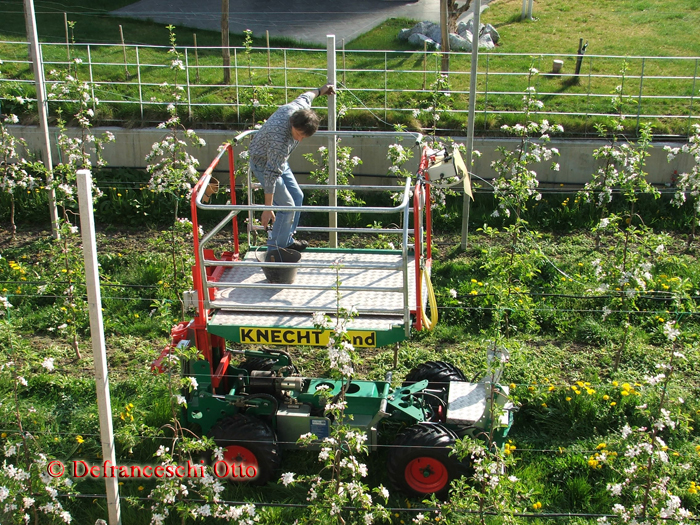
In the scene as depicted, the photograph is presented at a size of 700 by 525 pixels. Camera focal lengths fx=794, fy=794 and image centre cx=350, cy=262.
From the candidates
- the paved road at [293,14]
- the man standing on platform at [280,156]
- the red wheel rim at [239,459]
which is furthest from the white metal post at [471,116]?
the paved road at [293,14]

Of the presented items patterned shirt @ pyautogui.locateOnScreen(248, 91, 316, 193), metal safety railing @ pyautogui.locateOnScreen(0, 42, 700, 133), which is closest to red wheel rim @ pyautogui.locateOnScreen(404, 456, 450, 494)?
patterned shirt @ pyautogui.locateOnScreen(248, 91, 316, 193)

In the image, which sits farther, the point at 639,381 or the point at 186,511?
the point at 639,381

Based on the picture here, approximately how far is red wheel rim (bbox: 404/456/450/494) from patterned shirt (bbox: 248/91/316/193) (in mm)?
2683

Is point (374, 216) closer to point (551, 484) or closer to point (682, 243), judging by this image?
point (682, 243)

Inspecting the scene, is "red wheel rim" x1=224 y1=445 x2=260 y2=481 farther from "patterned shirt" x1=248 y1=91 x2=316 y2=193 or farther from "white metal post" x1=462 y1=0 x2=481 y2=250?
"white metal post" x1=462 y1=0 x2=481 y2=250

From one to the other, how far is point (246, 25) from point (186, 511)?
55.6 feet

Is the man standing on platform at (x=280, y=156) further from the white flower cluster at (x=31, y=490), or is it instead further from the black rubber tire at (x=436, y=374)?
the white flower cluster at (x=31, y=490)

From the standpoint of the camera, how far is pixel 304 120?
6988 mm

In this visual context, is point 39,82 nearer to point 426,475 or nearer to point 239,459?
point 239,459

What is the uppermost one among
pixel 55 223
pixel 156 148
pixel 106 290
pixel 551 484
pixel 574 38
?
pixel 574 38

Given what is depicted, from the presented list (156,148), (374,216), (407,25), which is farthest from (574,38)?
(156,148)

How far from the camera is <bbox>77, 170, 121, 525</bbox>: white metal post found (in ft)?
16.3

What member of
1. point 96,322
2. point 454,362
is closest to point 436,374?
point 454,362

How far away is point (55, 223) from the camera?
10789mm
